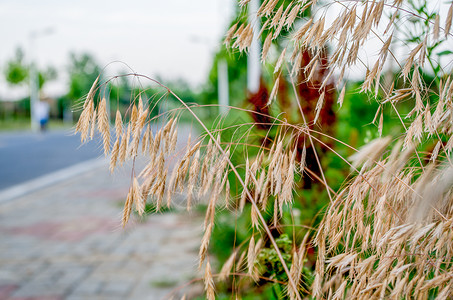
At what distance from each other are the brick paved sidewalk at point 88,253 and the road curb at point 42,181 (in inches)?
24.6

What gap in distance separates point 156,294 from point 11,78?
39.4 m

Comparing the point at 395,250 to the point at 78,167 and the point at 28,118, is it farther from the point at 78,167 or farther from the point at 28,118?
the point at 28,118

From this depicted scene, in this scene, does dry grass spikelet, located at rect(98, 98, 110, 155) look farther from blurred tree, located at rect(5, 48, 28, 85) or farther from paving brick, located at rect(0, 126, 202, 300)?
blurred tree, located at rect(5, 48, 28, 85)

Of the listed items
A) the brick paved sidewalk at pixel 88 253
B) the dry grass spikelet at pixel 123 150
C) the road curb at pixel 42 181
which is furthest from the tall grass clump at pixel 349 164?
the road curb at pixel 42 181

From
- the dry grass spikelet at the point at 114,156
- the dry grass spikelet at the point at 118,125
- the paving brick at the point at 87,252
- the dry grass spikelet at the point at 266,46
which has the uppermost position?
the dry grass spikelet at the point at 266,46

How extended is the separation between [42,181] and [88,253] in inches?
219

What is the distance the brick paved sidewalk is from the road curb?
0.63 m

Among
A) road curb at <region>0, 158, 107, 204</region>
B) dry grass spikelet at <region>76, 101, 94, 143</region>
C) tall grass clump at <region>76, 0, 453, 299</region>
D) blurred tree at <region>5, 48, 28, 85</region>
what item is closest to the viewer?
tall grass clump at <region>76, 0, 453, 299</region>

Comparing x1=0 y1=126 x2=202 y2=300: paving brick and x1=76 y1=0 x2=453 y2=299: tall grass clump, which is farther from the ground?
x1=76 y1=0 x2=453 y2=299: tall grass clump

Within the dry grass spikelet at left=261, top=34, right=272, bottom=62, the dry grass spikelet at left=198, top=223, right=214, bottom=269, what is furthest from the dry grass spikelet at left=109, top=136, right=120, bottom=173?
the dry grass spikelet at left=261, top=34, right=272, bottom=62

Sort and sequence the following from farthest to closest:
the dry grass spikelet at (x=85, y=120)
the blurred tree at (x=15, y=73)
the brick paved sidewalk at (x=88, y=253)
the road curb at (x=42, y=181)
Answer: the blurred tree at (x=15, y=73) → the road curb at (x=42, y=181) → the brick paved sidewalk at (x=88, y=253) → the dry grass spikelet at (x=85, y=120)

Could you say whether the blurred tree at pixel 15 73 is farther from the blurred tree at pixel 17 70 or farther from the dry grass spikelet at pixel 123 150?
the dry grass spikelet at pixel 123 150

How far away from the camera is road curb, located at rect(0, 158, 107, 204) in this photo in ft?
25.3

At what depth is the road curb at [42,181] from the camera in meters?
7.72
